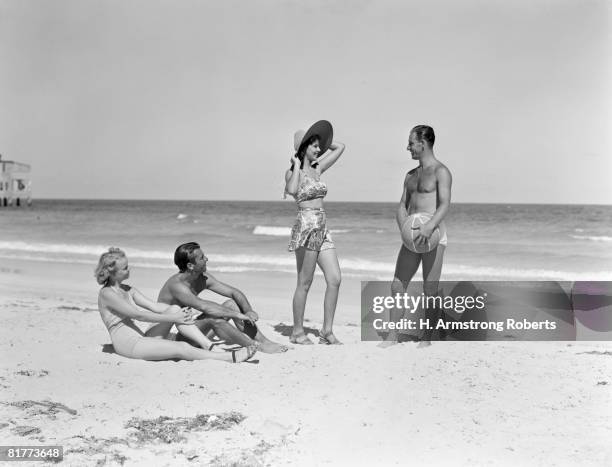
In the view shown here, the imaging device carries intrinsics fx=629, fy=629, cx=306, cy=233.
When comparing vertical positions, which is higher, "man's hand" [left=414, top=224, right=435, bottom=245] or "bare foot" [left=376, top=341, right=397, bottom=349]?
"man's hand" [left=414, top=224, right=435, bottom=245]

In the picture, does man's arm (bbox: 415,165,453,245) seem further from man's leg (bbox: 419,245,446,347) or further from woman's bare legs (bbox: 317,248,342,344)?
woman's bare legs (bbox: 317,248,342,344)

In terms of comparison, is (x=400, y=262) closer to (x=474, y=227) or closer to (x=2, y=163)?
(x=474, y=227)

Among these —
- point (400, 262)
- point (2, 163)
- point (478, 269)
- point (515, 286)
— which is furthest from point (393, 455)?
point (2, 163)

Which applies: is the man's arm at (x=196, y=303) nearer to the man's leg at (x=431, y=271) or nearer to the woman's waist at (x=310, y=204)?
the woman's waist at (x=310, y=204)

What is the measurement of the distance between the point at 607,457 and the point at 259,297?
7.39 meters

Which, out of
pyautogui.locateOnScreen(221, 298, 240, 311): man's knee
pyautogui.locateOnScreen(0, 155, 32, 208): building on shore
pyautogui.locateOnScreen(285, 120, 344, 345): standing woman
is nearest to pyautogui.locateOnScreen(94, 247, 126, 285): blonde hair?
pyautogui.locateOnScreen(221, 298, 240, 311): man's knee

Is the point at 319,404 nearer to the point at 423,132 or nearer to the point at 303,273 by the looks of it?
the point at 303,273

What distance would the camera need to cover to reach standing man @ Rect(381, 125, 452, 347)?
5.51 meters

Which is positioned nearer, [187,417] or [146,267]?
[187,417]

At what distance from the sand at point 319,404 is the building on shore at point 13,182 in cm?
6400

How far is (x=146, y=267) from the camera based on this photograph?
50.4 ft

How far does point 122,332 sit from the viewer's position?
543 cm

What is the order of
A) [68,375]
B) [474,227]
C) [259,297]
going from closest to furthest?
[68,375] < [259,297] < [474,227]

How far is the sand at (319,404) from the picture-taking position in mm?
3551
